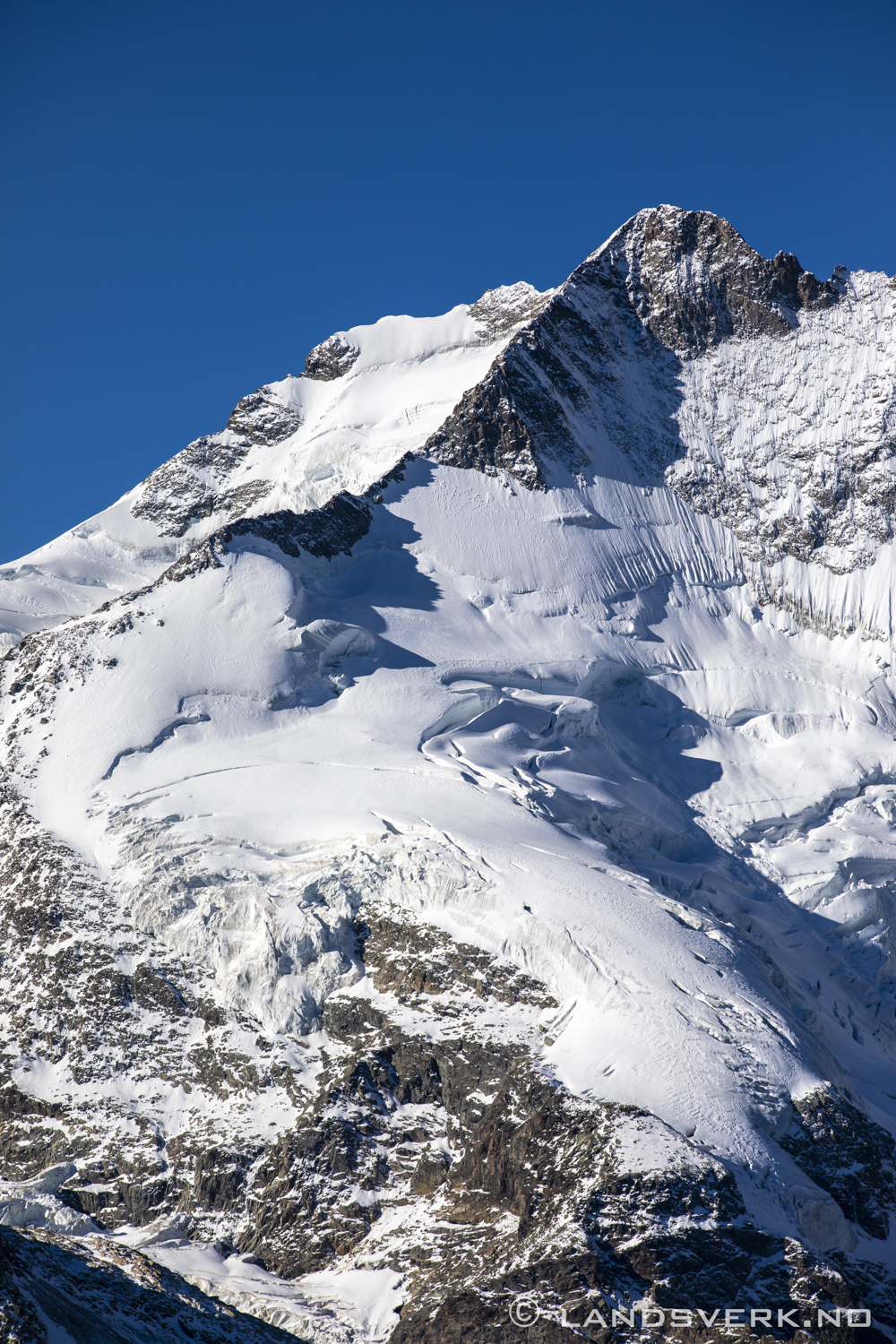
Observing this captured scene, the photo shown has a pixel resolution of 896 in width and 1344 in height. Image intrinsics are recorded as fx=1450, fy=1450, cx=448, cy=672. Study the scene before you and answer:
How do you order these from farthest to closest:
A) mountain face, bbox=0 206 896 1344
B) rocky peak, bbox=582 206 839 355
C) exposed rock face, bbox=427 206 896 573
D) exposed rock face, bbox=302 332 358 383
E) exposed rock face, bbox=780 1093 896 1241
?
exposed rock face, bbox=302 332 358 383 < rocky peak, bbox=582 206 839 355 < exposed rock face, bbox=427 206 896 573 < exposed rock face, bbox=780 1093 896 1241 < mountain face, bbox=0 206 896 1344

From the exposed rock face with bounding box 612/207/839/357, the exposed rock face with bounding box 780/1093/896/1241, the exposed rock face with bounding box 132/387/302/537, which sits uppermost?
the exposed rock face with bounding box 612/207/839/357

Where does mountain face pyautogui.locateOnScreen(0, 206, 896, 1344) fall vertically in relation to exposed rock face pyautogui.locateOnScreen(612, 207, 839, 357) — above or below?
below

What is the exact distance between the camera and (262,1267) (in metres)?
68.1

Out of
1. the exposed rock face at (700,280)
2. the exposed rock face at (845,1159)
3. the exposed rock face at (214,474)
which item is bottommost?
the exposed rock face at (845,1159)

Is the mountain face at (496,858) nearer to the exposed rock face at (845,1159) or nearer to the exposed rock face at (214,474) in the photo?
the exposed rock face at (845,1159)

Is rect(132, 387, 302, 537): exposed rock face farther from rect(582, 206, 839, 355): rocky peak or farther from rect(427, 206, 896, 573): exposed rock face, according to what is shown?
rect(582, 206, 839, 355): rocky peak

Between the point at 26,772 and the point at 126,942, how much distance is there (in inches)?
733

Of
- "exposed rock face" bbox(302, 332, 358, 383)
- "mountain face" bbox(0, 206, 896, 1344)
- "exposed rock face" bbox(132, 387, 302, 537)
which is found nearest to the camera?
"mountain face" bbox(0, 206, 896, 1344)

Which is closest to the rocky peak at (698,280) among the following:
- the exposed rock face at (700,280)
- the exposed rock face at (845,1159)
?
the exposed rock face at (700,280)

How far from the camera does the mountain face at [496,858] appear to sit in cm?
6425

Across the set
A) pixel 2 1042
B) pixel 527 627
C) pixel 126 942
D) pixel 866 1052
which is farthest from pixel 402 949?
pixel 527 627

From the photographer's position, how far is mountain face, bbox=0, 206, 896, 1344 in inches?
2530

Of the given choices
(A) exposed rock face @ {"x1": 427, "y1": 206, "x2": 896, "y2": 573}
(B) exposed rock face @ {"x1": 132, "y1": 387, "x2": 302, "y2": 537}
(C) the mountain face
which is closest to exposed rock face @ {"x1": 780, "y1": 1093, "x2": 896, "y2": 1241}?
(C) the mountain face

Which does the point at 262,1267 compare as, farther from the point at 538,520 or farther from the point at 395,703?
the point at 538,520
